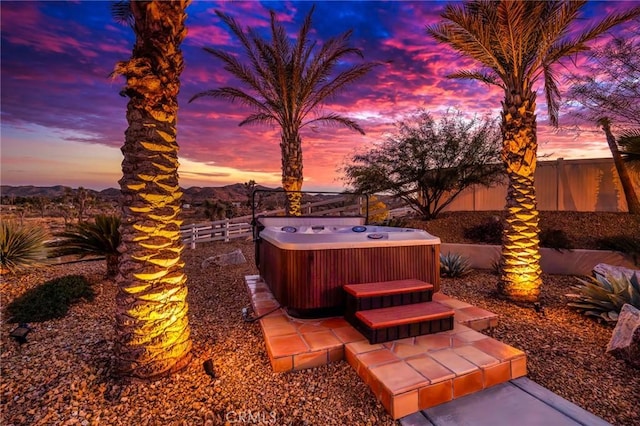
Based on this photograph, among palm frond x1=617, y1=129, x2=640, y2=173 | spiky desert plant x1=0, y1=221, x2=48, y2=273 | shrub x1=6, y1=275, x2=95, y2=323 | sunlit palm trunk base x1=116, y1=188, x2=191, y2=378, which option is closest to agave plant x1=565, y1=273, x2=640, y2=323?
palm frond x1=617, y1=129, x2=640, y2=173

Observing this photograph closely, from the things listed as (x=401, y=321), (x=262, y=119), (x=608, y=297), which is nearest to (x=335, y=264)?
(x=401, y=321)

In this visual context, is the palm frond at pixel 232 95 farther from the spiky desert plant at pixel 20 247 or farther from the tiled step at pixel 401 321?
the tiled step at pixel 401 321

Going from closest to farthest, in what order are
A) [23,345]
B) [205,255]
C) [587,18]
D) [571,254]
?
[23,345] → [587,18] → [571,254] → [205,255]

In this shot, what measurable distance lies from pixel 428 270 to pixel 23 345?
151 inches

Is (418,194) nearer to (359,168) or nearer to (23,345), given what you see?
(359,168)

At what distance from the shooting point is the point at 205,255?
7141 mm

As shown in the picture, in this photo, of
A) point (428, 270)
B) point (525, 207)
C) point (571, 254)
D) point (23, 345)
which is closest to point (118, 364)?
point (23, 345)

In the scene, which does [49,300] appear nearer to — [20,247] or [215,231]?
[20,247]

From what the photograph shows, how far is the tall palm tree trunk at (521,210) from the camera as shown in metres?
3.81

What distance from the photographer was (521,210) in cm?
390

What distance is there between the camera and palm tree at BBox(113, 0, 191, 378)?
6.51ft

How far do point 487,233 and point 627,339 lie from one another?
436 centimetres

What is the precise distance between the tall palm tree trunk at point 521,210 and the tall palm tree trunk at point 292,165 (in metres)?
5.04

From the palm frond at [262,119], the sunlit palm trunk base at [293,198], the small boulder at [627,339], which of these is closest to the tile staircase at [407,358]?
the small boulder at [627,339]
